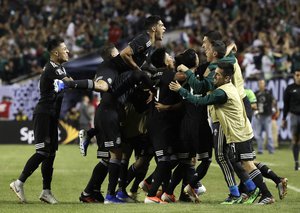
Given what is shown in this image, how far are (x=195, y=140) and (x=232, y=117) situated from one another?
879 mm

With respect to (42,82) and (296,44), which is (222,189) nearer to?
(42,82)

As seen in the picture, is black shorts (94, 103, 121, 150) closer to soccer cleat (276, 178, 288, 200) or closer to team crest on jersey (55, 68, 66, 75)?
team crest on jersey (55, 68, 66, 75)

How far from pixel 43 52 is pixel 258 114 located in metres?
11.6

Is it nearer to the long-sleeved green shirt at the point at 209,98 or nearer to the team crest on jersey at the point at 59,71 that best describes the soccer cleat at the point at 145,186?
the long-sleeved green shirt at the point at 209,98

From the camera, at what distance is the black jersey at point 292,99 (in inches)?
854

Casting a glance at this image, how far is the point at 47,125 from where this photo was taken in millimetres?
13320

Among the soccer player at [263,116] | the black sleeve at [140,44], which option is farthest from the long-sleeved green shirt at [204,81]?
the soccer player at [263,116]

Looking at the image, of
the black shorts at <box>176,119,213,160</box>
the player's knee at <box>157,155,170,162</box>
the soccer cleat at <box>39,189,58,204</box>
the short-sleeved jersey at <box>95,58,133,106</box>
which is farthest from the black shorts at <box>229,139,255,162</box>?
the soccer cleat at <box>39,189,58,204</box>

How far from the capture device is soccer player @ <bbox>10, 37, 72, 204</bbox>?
43.5ft

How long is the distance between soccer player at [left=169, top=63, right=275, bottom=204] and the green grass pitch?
1.71 ft

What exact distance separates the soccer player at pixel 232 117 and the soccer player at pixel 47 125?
187 cm

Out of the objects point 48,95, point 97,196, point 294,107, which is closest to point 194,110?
point 97,196

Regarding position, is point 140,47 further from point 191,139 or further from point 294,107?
point 294,107

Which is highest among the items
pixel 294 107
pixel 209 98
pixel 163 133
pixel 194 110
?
pixel 294 107
